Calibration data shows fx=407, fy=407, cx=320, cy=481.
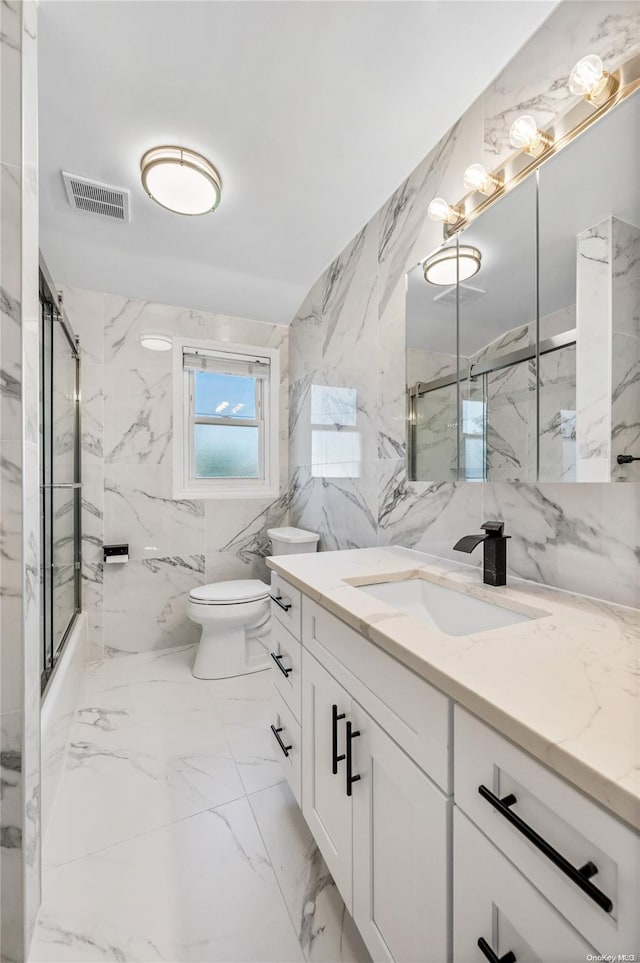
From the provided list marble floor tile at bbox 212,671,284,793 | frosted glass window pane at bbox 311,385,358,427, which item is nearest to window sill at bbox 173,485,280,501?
frosted glass window pane at bbox 311,385,358,427

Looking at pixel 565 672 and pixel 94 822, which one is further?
pixel 94 822

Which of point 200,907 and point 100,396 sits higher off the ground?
point 100,396

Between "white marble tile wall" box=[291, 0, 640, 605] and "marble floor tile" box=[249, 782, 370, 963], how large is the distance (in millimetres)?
1018

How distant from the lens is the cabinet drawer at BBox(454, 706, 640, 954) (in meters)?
0.39

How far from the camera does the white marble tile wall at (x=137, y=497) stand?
2.51 m

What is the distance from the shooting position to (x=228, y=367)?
9.53ft

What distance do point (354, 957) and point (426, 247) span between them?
216 cm

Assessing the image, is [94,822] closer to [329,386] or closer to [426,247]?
[329,386]

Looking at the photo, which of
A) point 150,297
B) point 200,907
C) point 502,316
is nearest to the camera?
point 200,907

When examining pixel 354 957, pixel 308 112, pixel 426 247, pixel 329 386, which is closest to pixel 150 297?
pixel 329 386

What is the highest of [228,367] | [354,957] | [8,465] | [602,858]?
[228,367]

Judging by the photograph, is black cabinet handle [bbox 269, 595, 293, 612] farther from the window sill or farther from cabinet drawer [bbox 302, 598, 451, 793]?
the window sill

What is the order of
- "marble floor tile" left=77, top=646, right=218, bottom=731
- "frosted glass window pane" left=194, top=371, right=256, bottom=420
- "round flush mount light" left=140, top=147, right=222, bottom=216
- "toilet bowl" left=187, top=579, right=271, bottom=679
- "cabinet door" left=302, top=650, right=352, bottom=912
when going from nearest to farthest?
1. "cabinet door" left=302, top=650, right=352, bottom=912
2. "round flush mount light" left=140, top=147, right=222, bottom=216
3. "marble floor tile" left=77, top=646, right=218, bottom=731
4. "toilet bowl" left=187, top=579, right=271, bottom=679
5. "frosted glass window pane" left=194, top=371, right=256, bottom=420

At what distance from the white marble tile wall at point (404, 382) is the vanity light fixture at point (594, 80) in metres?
0.09
